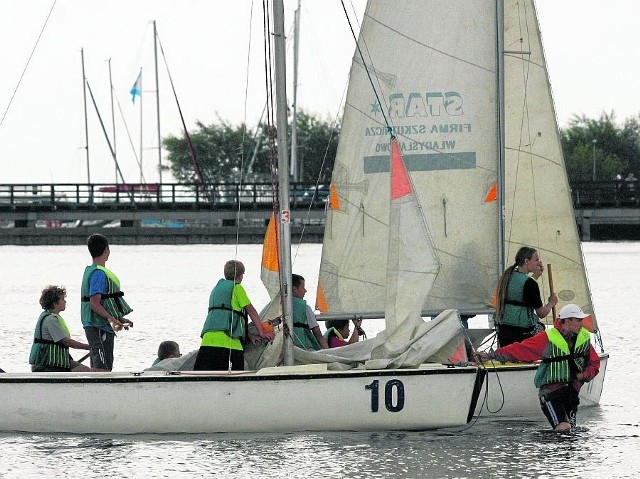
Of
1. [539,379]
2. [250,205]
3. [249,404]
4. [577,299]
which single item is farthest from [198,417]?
[250,205]

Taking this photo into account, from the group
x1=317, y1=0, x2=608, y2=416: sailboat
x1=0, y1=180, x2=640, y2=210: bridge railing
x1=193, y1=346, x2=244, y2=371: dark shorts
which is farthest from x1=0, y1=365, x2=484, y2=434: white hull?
x1=0, y1=180, x2=640, y2=210: bridge railing

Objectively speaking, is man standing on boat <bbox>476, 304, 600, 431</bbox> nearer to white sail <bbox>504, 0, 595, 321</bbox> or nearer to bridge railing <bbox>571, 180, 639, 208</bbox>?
white sail <bbox>504, 0, 595, 321</bbox>

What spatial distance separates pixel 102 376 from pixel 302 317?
6.88 ft

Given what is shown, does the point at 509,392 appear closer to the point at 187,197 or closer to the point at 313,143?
the point at 187,197

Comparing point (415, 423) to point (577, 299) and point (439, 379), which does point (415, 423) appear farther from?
point (577, 299)

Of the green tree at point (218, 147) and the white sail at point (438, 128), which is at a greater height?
the green tree at point (218, 147)

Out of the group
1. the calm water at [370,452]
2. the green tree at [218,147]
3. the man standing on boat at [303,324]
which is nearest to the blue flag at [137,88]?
the green tree at [218,147]

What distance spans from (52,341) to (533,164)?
5666 millimetres

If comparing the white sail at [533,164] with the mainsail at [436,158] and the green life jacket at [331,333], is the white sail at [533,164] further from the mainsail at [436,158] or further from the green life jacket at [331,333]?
the green life jacket at [331,333]

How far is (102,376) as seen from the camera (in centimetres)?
1254

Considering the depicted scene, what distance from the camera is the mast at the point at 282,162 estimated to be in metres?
12.7

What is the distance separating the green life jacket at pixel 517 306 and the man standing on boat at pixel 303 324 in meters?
1.63

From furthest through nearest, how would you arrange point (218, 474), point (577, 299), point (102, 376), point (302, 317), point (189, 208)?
point (189, 208) → point (577, 299) → point (302, 317) → point (102, 376) → point (218, 474)

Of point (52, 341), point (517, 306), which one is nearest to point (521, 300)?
point (517, 306)
